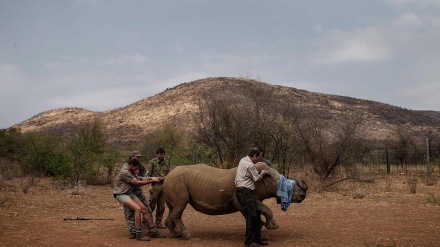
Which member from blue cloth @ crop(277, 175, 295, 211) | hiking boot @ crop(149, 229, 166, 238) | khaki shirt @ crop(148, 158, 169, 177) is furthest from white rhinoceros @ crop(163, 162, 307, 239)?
khaki shirt @ crop(148, 158, 169, 177)

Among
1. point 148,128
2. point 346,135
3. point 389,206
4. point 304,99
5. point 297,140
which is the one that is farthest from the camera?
point 304,99

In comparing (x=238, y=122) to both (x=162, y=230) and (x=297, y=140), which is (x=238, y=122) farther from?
(x=162, y=230)

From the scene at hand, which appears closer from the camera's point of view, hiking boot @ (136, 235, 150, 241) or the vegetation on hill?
hiking boot @ (136, 235, 150, 241)

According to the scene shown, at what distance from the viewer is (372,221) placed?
36.9ft

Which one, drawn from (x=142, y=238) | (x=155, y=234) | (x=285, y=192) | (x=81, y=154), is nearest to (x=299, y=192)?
(x=285, y=192)

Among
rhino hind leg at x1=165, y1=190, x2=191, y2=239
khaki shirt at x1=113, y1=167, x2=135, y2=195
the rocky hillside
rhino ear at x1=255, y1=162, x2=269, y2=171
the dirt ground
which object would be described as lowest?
the dirt ground

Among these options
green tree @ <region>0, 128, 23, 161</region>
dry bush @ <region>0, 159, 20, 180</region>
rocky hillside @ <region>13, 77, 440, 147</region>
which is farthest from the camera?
rocky hillside @ <region>13, 77, 440, 147</region>

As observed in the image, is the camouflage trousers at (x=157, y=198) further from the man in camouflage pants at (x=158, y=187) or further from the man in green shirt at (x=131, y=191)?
the man in green shirt at (x=131, y=191)

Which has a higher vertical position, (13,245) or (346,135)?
(346,135)

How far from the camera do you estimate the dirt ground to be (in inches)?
362

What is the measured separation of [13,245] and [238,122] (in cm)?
1364

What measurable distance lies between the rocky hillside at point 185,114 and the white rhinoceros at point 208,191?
4004cm

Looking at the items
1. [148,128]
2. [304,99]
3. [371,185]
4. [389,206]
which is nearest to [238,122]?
[371,185]

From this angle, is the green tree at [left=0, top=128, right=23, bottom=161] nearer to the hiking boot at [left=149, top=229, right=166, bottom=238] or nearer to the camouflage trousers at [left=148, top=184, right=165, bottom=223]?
the camouflage trousers at [left=148, top=184, right=165, bottom=223]
